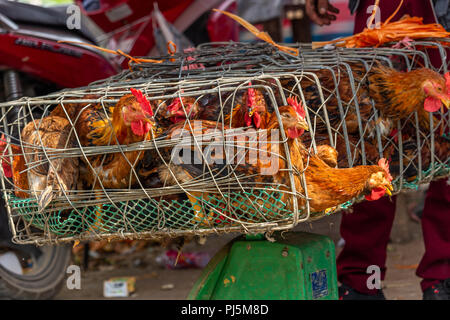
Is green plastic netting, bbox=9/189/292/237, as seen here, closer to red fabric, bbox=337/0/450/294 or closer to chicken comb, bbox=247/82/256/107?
chicken comb, bbox=247/82/256/107

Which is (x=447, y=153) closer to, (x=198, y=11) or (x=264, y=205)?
(x=264, y=205)

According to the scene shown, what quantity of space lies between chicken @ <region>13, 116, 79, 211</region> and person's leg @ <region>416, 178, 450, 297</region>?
1806 mm

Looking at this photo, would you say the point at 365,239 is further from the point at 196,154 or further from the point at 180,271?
the point at 180,271

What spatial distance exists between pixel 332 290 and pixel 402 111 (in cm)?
81

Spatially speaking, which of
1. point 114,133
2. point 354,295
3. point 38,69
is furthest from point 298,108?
point 38,69

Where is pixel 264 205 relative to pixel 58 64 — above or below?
below

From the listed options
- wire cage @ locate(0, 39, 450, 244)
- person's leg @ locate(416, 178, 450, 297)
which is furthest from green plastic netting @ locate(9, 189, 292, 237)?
person's leg @ locate(416, 178, 450, 297)

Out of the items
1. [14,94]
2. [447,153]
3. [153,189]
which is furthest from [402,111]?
[14,94]

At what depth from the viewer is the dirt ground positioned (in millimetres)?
3920

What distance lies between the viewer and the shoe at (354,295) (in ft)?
10.2

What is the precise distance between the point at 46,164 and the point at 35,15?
69.3 inches

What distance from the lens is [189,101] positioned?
2391mm

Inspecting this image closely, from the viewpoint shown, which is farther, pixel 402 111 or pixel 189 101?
pixel 402 111

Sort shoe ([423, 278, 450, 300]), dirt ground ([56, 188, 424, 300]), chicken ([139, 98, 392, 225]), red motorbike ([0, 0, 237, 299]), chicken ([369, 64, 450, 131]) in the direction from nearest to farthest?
chicken ([139, 98, 392, 225]) < chicken ([369, 64, 450, 131]) < shoe ([423, 278, 450, 300]) < red motorbike ([0, 0, 237, 299]) < dirt ground ([56, 188, 424, 300])
